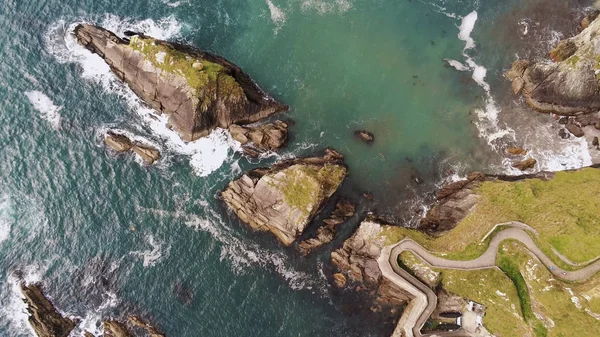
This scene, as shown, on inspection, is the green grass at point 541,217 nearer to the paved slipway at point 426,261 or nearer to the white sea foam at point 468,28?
the paved slipway at point 426,261

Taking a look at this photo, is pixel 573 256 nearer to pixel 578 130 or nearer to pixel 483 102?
pixel 578 130

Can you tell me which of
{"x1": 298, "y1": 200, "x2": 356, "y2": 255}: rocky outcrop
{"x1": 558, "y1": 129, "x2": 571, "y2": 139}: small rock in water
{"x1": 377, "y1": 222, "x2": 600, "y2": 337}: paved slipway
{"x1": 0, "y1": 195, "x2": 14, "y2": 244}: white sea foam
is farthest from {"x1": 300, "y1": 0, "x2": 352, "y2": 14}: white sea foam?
{"x1": 0, "y1": 195, "x2": 14, "y2": 244}: white sea foam

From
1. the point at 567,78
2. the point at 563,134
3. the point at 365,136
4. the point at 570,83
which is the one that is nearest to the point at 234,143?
the point at 365,136

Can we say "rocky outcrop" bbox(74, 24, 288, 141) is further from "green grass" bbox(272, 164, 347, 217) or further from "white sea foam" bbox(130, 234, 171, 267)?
"white sea foam" bbox(130, 234, 171, 267)

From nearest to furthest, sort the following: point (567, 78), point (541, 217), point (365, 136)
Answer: point (541, 217)
point (567, 78)
point (365, 136)

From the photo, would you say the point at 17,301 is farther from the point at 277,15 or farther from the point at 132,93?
the point at 277,15

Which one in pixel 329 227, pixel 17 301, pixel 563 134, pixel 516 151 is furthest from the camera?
pixel 563 134

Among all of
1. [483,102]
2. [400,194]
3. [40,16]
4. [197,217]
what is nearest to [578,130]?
[483,102]
